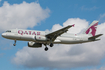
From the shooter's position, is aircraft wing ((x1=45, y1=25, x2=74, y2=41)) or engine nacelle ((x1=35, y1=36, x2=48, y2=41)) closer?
aircraft wing ((x1=45, y1=25, x2=74, y2=41))

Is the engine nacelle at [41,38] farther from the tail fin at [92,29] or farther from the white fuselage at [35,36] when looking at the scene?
the tail fin at [92,29]

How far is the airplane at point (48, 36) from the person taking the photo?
44750mm

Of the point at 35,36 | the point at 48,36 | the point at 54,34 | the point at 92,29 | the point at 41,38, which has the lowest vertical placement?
the point at 41,38

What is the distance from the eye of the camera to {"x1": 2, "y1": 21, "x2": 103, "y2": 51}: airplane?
44750 mm

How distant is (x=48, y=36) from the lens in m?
46.8

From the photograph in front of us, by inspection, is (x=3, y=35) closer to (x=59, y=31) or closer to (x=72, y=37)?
(x=59, y=31)

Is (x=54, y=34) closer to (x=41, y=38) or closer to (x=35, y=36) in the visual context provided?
(x=41, y=38)

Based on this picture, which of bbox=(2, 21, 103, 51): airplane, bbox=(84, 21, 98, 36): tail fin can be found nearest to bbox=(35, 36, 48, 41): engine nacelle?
bbox=(2, 21, 103, 51): airplane

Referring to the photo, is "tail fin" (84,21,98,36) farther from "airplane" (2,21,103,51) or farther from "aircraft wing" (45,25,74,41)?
"aircraft wing" (45,25,74,41)

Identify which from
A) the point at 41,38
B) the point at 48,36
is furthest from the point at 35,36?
the point at 48,36

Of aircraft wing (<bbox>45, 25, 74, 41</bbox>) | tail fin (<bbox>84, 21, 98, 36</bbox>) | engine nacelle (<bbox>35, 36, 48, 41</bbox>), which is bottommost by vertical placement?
engine nacelle (<bbox>35, 36, 48, 41</bbox>)

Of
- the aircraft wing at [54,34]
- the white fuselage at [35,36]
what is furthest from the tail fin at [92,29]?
the aircraft wing at [54,34]

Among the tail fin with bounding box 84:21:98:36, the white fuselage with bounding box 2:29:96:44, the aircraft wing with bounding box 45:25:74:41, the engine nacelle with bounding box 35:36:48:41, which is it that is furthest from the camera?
the tail fin with bounding box 84:21:98:36

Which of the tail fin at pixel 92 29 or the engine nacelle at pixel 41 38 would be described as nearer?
the engine nacelle at pixel 41 38
